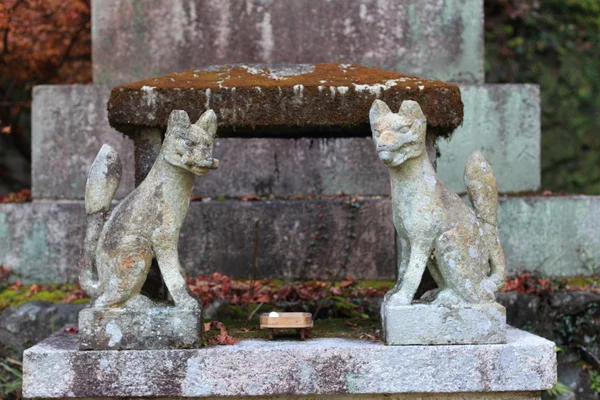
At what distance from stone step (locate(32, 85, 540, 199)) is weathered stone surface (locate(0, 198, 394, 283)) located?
0.46 metres

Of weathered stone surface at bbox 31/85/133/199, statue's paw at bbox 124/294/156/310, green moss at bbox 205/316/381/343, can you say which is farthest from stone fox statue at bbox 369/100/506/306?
weathered stone surface at bbox 31/85/133/199

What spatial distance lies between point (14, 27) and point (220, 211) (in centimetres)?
312

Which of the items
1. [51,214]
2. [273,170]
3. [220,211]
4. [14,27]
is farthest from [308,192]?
[14,27]

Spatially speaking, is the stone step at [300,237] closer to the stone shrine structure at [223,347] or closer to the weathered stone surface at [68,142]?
the weathered stone surface at [68,142]

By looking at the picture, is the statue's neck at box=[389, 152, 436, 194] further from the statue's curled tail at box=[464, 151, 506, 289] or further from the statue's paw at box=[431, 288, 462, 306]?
the statue's paw at box=[431, 288, 462, 306]

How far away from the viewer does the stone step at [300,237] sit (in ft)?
22.3

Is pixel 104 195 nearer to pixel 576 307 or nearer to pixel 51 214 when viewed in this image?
pixel 51 214

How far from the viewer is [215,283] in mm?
6598

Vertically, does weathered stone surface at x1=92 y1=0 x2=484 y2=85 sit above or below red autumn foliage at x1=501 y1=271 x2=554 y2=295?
above

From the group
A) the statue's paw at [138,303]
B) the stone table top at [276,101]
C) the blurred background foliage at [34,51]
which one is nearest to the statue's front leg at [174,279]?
the statue's paw at [138,303]

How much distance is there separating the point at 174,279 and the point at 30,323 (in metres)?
2.41

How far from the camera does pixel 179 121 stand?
14.6 feet

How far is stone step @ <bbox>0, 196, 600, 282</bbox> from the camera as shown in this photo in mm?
6805

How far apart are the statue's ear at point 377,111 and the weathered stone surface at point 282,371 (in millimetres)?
1253
